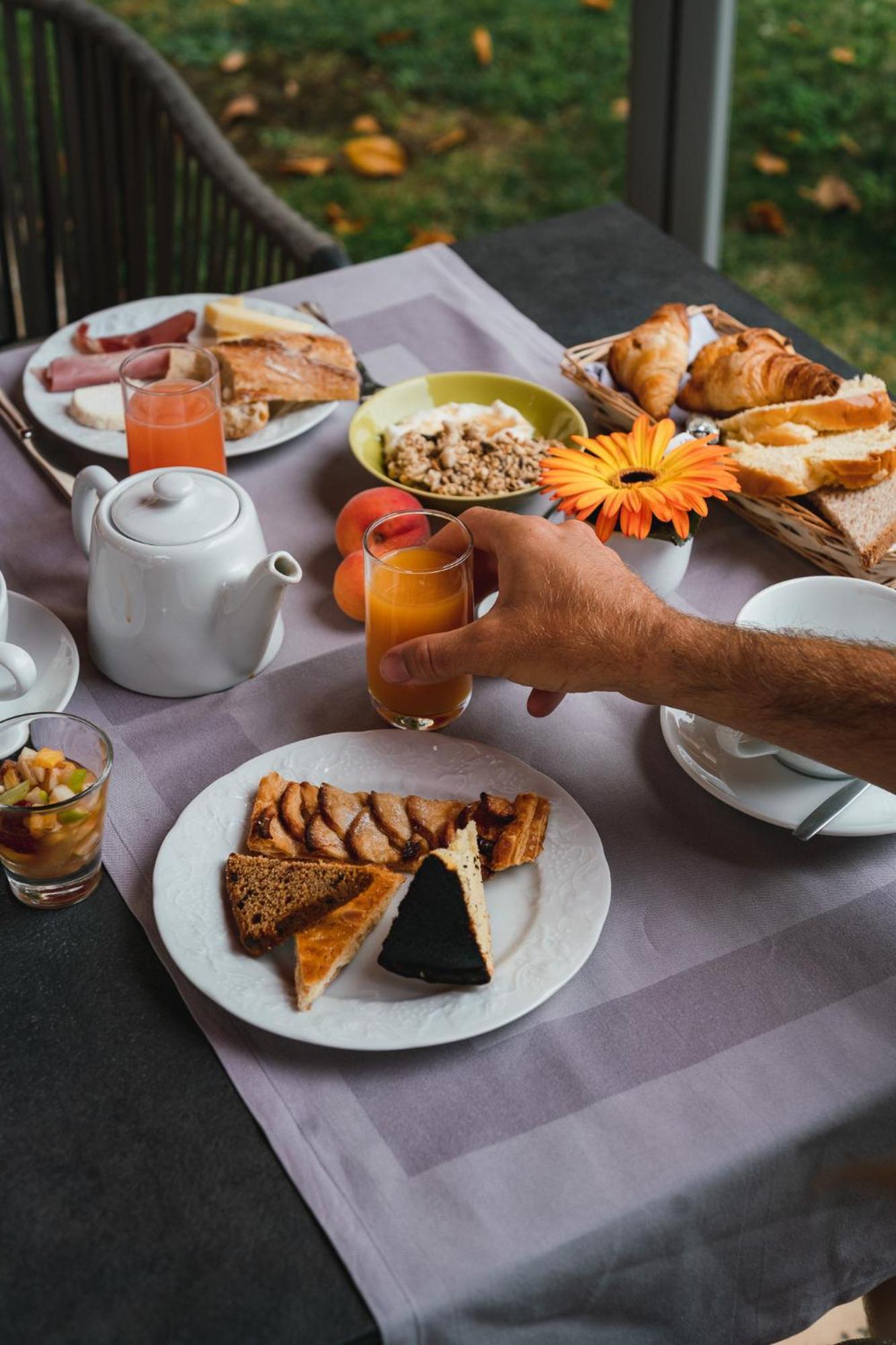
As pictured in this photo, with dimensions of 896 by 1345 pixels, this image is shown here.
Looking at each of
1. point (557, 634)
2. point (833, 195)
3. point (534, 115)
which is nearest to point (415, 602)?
point (557, 634)

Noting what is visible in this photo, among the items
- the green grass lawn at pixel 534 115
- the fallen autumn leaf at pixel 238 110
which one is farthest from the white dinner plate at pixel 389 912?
the fallen autumn leaf at pixel 238 110

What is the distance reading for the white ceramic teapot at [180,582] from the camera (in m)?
1.16

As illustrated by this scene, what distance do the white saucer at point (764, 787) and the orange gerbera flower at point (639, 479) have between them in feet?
0.61

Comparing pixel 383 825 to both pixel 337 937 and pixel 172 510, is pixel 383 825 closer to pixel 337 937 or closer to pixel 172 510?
pixel 337 937

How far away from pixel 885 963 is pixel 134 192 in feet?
6.24

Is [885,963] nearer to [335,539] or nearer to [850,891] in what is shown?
[850,891]

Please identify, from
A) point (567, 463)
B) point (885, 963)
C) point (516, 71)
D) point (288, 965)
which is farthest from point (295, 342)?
point (516, 71)

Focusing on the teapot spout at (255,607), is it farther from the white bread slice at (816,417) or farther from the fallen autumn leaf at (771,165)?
the fallen autumn leaf at (771,165)

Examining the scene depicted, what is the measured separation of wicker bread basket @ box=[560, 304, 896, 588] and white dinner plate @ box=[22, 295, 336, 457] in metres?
0.32

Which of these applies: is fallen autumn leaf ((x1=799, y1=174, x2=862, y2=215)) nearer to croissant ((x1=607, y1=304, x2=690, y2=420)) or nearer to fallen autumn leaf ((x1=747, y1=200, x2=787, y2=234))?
fallen autumn leaf ((x1=747, y1=200, x2=787, y2=234))

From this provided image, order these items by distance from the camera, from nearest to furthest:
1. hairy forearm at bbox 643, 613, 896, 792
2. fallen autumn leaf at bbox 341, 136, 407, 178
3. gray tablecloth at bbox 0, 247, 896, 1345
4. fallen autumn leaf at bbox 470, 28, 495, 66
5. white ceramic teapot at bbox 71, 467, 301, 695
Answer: gray tablecloth at bbox 0, 247, 896, 1345 → hairy forearm at bbox 643, 613, 896, 792 → white ceramic teapot at bbox 71, 467, 301, 695 → fallen autumn leaf at bbox 341, 136, 407, 178 → fallen autumn leaf at bbox 470, 28, 495, 66

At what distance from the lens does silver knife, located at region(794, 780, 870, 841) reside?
1.08 meters

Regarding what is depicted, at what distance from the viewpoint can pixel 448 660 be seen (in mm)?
1136

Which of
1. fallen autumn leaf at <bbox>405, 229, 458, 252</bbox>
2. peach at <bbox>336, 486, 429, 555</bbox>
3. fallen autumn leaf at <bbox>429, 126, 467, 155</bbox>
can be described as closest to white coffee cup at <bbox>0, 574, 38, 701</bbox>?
peach at <bbox>336, 486, 429, 555</bbox>
